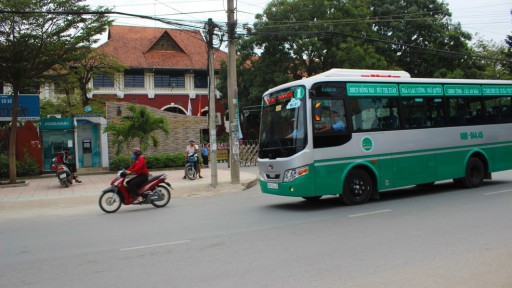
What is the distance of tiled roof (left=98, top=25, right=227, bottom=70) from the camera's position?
3888 cm

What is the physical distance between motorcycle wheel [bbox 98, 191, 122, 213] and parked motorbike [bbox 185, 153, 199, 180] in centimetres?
822

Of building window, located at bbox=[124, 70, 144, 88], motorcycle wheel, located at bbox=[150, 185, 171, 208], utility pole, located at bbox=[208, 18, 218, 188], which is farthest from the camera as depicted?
building window, located at bbox=[124, 70, 144, 88]

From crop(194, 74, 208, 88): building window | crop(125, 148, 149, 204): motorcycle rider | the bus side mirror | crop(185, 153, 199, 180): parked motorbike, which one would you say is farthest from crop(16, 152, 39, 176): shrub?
crop(194, 74, 208, 88): building window

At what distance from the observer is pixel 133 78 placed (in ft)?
127

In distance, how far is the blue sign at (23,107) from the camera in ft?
69.8

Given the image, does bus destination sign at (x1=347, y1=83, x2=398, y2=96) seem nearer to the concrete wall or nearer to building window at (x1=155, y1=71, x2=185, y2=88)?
the concrete wall

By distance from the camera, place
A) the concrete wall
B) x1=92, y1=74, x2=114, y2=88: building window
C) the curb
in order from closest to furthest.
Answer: the curb < the concrete wall < x1=92, y1=74, x2=114, y2=88: building window

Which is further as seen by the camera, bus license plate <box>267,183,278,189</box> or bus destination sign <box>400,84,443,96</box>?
bus destination sign <box>400,84,443,96</box>

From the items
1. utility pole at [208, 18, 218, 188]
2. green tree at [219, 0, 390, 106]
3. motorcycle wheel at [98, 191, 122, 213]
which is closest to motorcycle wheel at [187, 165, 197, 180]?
utility pole at [208, 18, 218, 188]

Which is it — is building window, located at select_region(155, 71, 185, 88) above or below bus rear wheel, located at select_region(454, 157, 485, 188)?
above

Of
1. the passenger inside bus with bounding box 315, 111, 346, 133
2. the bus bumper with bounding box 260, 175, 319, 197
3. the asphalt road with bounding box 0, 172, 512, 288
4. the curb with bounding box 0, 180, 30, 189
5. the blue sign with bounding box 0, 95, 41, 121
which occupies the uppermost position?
the blue sign with bounding box 0, 95, 41, 121

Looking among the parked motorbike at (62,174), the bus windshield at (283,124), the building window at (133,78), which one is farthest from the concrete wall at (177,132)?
the bus windshield at (283,124)

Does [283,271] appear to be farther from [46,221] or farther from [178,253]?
[46,221]

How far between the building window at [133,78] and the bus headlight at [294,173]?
A: 31.1m
